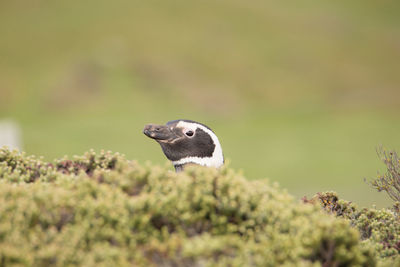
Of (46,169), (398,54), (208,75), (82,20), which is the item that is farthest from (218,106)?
(46,169)

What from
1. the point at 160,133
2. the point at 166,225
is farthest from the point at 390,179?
the point at 166,225

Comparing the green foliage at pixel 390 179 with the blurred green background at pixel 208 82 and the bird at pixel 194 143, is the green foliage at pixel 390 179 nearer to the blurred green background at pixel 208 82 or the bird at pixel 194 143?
the bird at pixel 194 143

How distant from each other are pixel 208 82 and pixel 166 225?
31170 millimetres

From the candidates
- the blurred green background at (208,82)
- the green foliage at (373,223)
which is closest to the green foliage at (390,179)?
the green foliage at (373,223)

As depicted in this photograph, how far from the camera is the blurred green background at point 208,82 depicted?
29516 mm

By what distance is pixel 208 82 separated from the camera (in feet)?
114

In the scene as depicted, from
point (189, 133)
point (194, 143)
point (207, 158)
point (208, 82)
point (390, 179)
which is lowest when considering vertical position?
point (390, 179)

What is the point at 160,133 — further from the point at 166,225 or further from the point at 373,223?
the point at 166,225

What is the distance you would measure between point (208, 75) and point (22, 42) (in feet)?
43.1

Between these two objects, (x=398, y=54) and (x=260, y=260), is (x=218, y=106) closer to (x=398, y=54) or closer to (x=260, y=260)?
(x=398, y=54)

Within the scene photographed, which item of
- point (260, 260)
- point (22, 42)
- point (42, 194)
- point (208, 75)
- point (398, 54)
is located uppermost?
point (398, 54)

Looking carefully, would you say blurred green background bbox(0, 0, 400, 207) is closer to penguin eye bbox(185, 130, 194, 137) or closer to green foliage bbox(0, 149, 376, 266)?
penguin eye bbox(185, 130, 194, 137)

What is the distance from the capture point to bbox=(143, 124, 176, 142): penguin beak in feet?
22.2

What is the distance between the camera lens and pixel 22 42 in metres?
36.3
